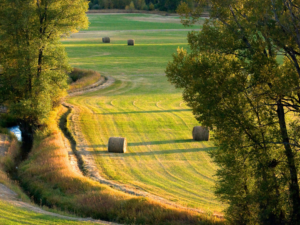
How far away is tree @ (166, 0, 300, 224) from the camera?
15961 millimetres

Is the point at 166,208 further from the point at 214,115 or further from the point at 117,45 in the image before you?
the point at 117,45

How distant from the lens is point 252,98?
16.8 m

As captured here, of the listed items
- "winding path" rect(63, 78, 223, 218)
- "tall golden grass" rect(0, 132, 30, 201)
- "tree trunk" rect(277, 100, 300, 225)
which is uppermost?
"tree trunk" rect(277, 100, 300, 225)

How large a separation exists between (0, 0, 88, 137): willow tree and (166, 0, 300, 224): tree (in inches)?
763

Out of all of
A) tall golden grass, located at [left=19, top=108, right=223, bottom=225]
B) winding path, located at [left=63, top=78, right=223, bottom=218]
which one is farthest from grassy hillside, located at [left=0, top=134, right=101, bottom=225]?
winding path, located at [left=63, top=78, right=223, bottom=218]

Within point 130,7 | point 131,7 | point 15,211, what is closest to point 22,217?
point 15,211

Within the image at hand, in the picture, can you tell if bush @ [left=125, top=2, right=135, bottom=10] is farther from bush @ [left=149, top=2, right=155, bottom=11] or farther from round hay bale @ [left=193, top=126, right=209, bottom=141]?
round hay bale @ [left=193, top=126, right=209, bottom=141]

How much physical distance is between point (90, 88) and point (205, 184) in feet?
108

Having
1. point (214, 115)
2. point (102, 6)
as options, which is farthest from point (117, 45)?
point (102, 6)

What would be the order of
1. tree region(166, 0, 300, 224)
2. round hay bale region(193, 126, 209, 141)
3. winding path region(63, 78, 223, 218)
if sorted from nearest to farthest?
tree region(166, 0, 300, 224) → winding path region(63, 78, 223, 218) → round hay bale region(193, 126, 209, 141)

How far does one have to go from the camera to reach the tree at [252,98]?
1596cm

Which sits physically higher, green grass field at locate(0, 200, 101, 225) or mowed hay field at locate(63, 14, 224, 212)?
green grass field at locate(0, 200, 101, 225)

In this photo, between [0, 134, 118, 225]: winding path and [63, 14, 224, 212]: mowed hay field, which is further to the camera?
[63, 14, 224, 212]: mowed hay field

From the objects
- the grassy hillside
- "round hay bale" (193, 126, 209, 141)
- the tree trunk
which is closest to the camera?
the grassy hillside
